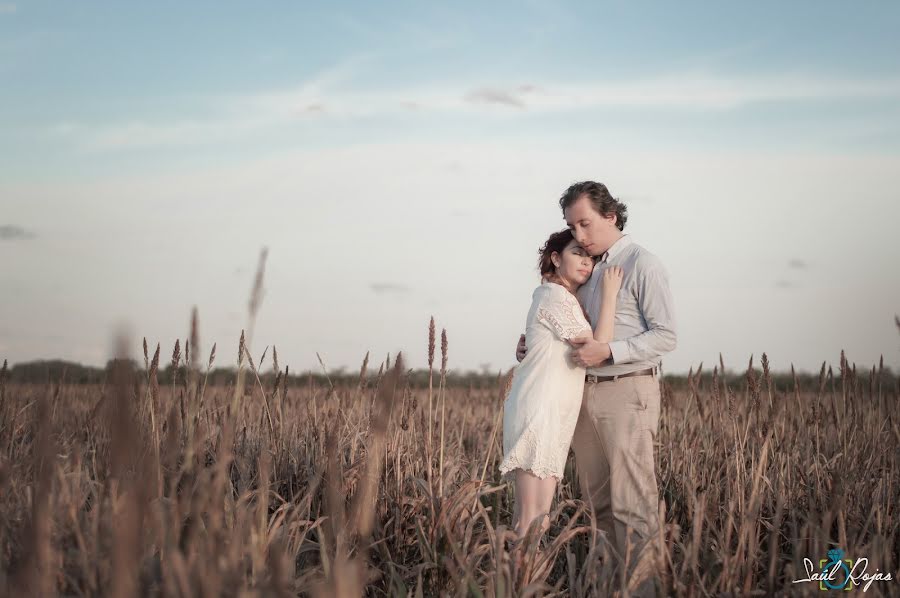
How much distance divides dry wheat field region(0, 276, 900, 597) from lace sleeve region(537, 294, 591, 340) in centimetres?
49

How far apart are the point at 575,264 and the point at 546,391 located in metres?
0.71

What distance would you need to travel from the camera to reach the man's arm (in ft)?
12.1

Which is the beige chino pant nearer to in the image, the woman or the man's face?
the woman

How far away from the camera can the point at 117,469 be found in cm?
111

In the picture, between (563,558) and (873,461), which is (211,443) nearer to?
(563,558)

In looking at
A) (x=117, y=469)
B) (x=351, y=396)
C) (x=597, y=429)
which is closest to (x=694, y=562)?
(x=597, y=429)

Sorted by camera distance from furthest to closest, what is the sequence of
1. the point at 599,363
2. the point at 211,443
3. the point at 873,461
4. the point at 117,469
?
the point at 873,461, the point at 211,443, the point at 599,363, the point at 117,469

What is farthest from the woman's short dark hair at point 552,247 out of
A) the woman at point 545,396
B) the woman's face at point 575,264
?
the woman at point 545,396

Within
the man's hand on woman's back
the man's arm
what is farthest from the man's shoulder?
the man's hand on woman's back

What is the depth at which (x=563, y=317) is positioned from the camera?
3.70 metres

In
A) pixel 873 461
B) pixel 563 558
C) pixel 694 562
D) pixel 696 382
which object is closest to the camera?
pixel 694 562

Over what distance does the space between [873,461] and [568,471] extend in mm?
2011

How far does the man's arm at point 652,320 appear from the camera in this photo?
146 inches

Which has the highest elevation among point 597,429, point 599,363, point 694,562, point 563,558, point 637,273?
point 637,273
